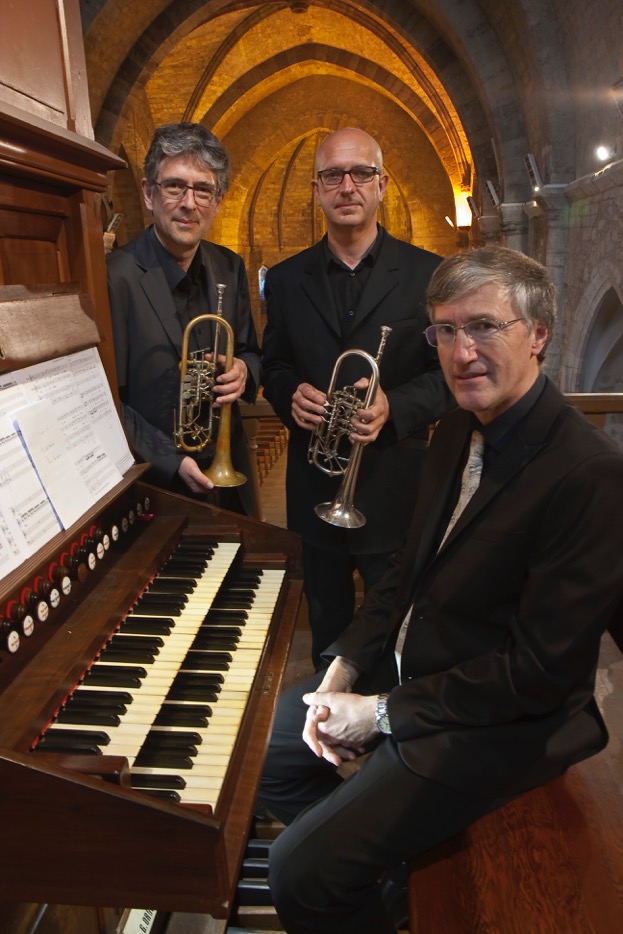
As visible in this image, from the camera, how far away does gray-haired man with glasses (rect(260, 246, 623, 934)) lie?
167 cm

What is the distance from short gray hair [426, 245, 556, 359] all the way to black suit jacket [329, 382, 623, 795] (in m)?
0.22

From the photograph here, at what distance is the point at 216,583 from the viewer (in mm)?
2211

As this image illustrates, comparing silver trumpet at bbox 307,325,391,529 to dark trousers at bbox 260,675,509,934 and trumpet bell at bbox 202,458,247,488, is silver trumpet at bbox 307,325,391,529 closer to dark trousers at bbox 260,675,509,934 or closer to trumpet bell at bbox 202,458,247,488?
trumpet bell at bbox 202,458,247,488

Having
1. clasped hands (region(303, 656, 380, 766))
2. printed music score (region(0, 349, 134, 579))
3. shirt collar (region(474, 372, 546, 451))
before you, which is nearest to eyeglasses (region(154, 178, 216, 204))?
printed music score (region(0, 349, 134, 579))

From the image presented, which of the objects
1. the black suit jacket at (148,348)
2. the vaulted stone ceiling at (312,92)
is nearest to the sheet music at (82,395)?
the black suit jacket at (148,348)

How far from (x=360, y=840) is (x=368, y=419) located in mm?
1368

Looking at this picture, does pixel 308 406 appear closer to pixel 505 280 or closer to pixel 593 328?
pixel 505 280

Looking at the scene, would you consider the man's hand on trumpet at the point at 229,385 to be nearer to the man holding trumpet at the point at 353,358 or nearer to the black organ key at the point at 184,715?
the man holding trumpet at the point at 353,358

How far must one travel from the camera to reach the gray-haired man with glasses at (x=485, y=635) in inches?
65.6

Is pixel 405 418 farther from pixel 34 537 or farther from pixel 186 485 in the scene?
pixel 34 537

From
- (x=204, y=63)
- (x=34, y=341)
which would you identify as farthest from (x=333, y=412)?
(x=204, y=63)

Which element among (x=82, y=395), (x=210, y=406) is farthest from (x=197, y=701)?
(x=210, y=406)

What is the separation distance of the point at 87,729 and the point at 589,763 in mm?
1337

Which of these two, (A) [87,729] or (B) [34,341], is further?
(B) [34,341]
